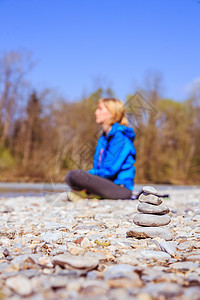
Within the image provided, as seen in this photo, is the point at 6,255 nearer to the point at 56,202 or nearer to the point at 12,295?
the point at 12,295

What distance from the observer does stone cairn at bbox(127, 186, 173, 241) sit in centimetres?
253

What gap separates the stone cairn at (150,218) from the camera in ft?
8.29

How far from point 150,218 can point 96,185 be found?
2415 mm

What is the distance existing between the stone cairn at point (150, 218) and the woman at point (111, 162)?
7.36ft

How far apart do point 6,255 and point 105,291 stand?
95 cm

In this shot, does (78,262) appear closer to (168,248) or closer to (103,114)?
(168,248)

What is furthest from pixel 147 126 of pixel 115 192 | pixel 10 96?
pixel 115 192

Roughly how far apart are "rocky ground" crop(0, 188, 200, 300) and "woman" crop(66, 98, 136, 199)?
172 cm

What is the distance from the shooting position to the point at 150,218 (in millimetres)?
2639

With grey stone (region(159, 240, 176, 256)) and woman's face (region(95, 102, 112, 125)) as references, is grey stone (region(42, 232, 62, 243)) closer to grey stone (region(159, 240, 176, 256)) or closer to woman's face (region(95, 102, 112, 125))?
grey stone (region(159, 240, 176, 256))

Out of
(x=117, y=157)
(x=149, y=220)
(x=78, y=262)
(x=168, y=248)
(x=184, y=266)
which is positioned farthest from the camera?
(x=117, y=157)

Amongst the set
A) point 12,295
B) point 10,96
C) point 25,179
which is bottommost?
point 25,179

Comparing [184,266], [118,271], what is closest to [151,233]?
[184,266]

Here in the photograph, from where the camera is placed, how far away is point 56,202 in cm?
524
